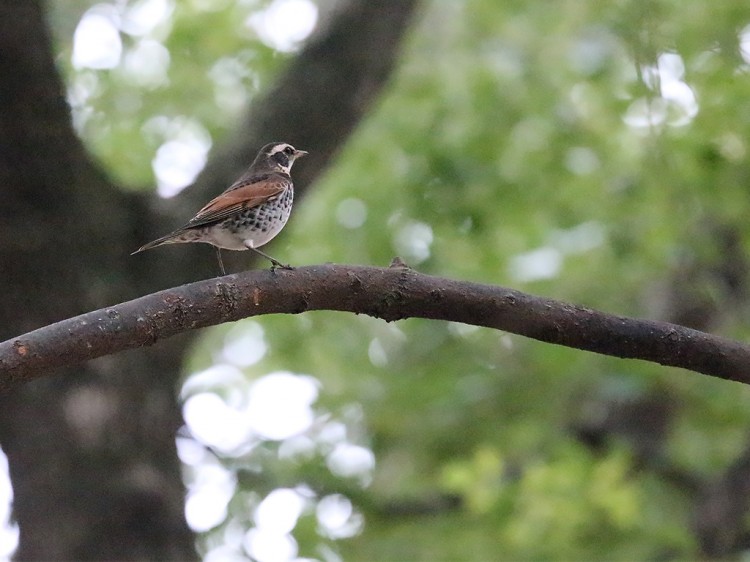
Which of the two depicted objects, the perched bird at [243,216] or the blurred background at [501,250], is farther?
the blurred background at [501,250]

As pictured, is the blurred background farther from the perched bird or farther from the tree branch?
the tree branch

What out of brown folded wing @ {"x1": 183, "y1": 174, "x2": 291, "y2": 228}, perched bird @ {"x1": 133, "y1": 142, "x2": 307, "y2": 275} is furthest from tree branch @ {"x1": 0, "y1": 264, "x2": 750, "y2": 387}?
Result: brown folded wing @ {"x1": 183, "y1": 174, "x2": 291, "y2": 228}

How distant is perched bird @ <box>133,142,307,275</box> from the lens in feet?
17.4

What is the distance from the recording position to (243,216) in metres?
5.45

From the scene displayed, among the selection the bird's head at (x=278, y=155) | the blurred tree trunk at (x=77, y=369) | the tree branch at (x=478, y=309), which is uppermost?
the bird's head at (x=278, y=155)

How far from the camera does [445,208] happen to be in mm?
9031

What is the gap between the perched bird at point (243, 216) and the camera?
17.4ft

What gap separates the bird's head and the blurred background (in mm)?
805

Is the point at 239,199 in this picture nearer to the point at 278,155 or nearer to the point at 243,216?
the point at 243,216

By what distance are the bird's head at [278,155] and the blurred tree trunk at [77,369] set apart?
0.70 m

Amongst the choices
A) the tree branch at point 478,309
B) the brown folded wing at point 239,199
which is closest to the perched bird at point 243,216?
the brown folded wing at point 239,199

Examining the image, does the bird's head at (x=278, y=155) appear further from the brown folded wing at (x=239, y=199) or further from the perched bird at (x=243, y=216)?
the brown folded wing at (x=239, y=199)

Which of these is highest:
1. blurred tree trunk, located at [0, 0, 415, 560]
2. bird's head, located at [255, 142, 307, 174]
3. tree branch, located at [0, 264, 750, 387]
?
bird's head, located at [255, 142, 307, 174]

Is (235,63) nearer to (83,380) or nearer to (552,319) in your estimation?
(83,380)
